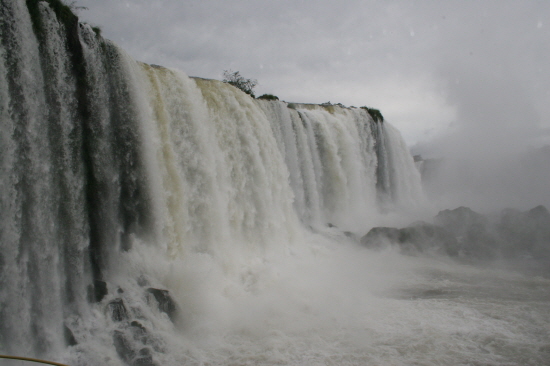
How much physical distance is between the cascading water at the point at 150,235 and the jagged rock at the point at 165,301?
19 millimetres

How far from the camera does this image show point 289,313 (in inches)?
237

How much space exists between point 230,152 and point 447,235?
283 inches

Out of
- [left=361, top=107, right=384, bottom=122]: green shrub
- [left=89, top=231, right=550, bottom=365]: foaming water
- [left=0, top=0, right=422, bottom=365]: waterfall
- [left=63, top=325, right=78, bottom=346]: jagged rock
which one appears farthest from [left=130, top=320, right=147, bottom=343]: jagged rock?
[left=361, top=107, right=384, bottom=122]: green shrub

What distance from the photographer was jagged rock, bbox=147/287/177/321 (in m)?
5.36

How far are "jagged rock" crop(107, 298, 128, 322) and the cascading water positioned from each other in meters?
0.02

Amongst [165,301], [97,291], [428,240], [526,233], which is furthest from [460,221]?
[97,291]

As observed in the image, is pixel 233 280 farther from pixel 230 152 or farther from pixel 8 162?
pixel 8 162

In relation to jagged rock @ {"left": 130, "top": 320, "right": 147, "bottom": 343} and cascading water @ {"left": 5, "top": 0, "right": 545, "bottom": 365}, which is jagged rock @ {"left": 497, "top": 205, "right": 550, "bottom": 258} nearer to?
cascading water @ {"left": 5, "top": 0, "right": 545, "bottom": 365}

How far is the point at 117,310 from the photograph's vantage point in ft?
16.5

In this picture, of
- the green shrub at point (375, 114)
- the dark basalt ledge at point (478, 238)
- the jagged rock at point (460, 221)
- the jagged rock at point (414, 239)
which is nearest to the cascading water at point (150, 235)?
the jagged rock at point (414, 239)

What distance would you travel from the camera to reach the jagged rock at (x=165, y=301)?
536 centimetres

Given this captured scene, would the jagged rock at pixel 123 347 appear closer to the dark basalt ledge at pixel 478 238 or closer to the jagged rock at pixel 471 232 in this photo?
the dark basalt ledge at pixel 478 238

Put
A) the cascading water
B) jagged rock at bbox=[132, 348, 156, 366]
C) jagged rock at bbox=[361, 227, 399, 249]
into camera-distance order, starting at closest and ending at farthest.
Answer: jagged rock at bbox=[132, 348, 156, 366] < the cascading water < jagged rock at bbox=[361, 227, 399, 249]

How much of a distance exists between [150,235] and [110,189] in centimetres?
103
